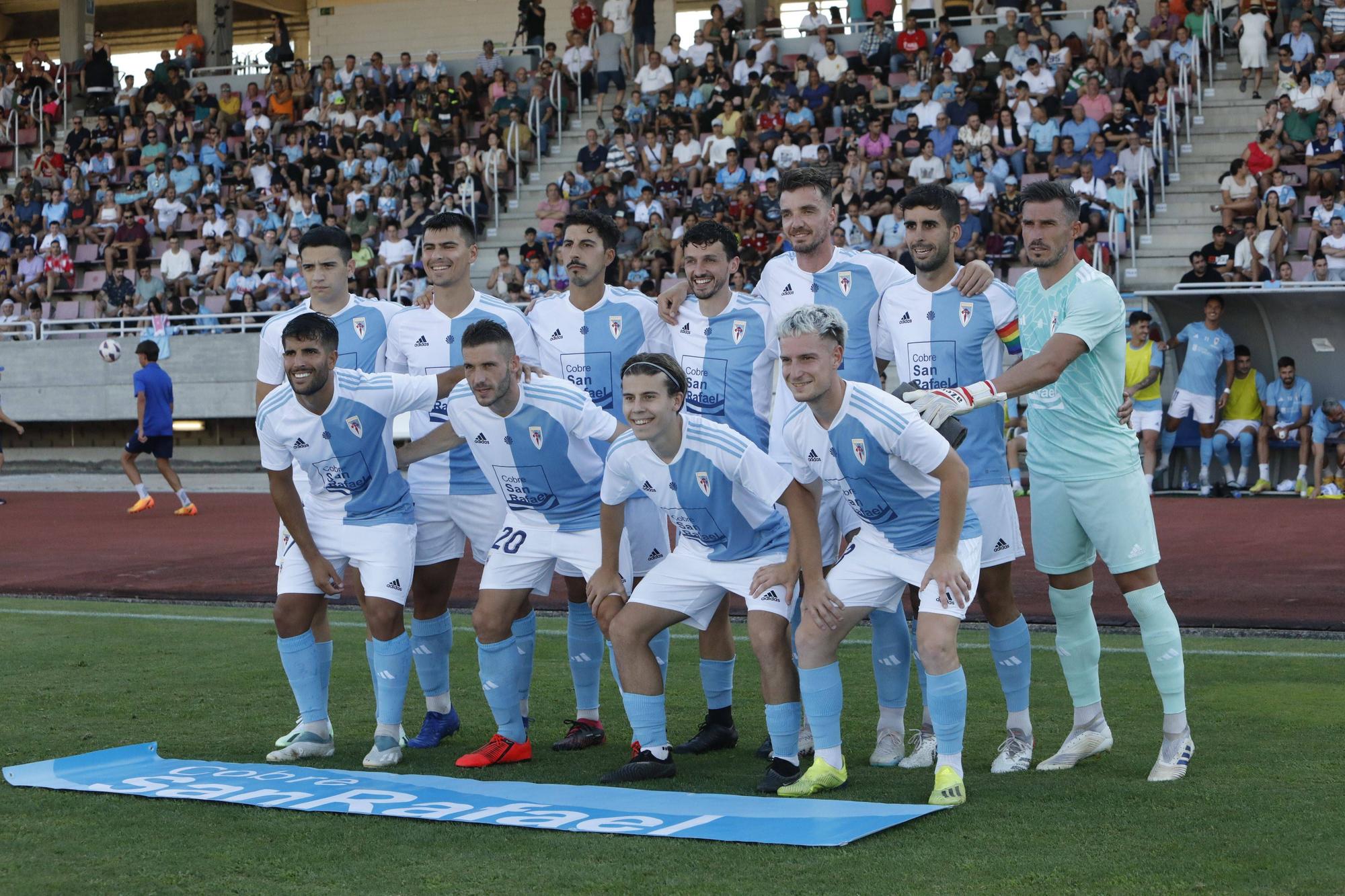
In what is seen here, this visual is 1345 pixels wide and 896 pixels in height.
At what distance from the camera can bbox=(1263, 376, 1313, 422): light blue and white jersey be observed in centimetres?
1667

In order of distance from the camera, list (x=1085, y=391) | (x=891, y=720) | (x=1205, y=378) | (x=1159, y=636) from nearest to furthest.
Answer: (x=1159, y=636) → (x=1085, y=391) → (x=891, y=720) → (x=1205, y=378)

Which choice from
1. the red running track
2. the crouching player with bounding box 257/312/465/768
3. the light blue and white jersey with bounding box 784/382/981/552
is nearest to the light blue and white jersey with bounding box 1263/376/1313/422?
the red running track

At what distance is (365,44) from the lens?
34.2 meters

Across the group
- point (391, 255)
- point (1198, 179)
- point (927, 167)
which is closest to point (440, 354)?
point (927, 167)

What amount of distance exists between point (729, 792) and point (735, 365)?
204 centimetres

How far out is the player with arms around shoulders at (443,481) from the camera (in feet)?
21.9

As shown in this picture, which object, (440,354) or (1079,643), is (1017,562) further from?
(440,354)

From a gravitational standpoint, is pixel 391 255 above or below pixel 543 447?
above

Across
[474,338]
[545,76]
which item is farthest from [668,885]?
[545,76]

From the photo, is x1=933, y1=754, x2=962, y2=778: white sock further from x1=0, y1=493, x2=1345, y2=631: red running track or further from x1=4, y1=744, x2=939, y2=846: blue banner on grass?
x1=0, y1=493, x2=1345, y2=631: red running track

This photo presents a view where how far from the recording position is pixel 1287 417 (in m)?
16.8

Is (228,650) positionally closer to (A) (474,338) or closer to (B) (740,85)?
(A) (474,338)

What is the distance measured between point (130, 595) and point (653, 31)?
19134mm

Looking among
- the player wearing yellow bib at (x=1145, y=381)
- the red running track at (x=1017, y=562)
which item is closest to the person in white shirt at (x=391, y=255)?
the red running track at (x=1017, y=562)
